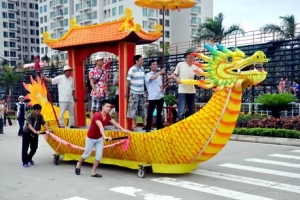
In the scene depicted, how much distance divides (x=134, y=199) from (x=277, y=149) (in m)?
6.19

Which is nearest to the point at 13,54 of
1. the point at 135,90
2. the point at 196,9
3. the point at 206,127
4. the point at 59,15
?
the point at 59,15

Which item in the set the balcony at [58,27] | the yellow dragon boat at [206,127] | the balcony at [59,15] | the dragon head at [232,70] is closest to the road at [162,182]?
the yellow dragon boat at [206,127]

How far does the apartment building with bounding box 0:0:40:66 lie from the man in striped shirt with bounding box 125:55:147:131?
62.1m

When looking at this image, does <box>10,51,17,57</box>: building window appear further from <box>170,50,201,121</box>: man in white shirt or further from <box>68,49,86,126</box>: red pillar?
<box>170,50,201,121</box>: man in white shirt

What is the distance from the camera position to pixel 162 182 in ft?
21.8

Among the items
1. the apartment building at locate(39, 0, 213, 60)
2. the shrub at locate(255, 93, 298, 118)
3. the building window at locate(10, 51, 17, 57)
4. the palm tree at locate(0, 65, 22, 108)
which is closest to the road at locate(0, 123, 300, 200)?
the shrub at locate(255, 93, 298, 118)

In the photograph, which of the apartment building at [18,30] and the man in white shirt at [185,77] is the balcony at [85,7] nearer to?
the apartment building at [18,30]

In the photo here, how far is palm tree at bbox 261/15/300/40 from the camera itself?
71.6 feet

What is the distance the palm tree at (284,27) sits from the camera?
71.6 ft

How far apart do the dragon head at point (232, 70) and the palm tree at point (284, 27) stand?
15.6 m

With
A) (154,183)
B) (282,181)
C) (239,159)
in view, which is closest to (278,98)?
(239,159)

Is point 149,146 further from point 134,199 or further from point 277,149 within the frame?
point 277,149

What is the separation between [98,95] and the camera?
842cm

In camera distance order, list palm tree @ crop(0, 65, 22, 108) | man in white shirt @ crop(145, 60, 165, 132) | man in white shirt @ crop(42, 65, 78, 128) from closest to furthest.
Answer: man in white shirt @ crop(145, 60, 165, 132) < man in white shirt @ crop(42, 65, 78, 128) < palm tree @ crop(0, 65, 22, 108)
